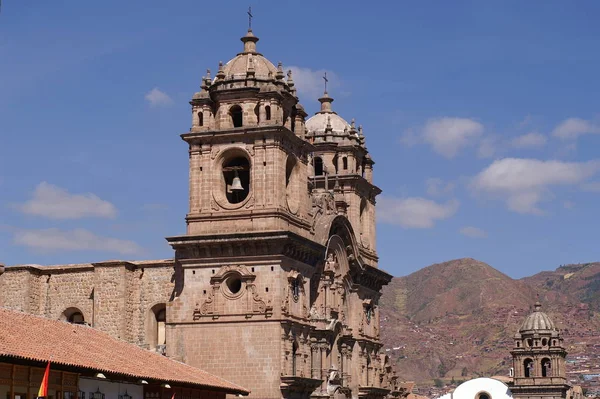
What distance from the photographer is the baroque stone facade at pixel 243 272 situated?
56.8 metres

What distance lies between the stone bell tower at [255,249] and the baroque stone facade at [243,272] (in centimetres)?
6

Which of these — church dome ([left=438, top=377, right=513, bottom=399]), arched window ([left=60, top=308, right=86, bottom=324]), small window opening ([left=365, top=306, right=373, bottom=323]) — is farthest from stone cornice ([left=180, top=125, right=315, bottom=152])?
church dome ([left=438, top=377, right=513, bottom=399])

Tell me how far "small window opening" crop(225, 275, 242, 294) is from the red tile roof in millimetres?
5642

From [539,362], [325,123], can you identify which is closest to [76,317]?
[325,123]

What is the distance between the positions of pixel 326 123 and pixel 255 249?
714 inches

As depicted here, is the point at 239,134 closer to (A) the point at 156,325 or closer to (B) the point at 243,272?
(B) the point at 243,272

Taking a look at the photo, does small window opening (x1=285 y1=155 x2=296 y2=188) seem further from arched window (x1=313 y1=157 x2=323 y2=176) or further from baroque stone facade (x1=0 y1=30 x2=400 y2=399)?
arched window (x1=313 y1=157 x2=323 y2=176)

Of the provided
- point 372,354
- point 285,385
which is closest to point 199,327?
point 285,385

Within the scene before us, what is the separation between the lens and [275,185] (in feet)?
189

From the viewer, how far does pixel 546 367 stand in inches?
4232

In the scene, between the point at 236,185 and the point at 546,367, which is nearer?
the point at 236,185

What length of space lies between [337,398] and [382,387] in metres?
8.60

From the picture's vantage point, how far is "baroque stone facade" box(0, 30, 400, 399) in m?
56.8

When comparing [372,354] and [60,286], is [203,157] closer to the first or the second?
[60,286]
